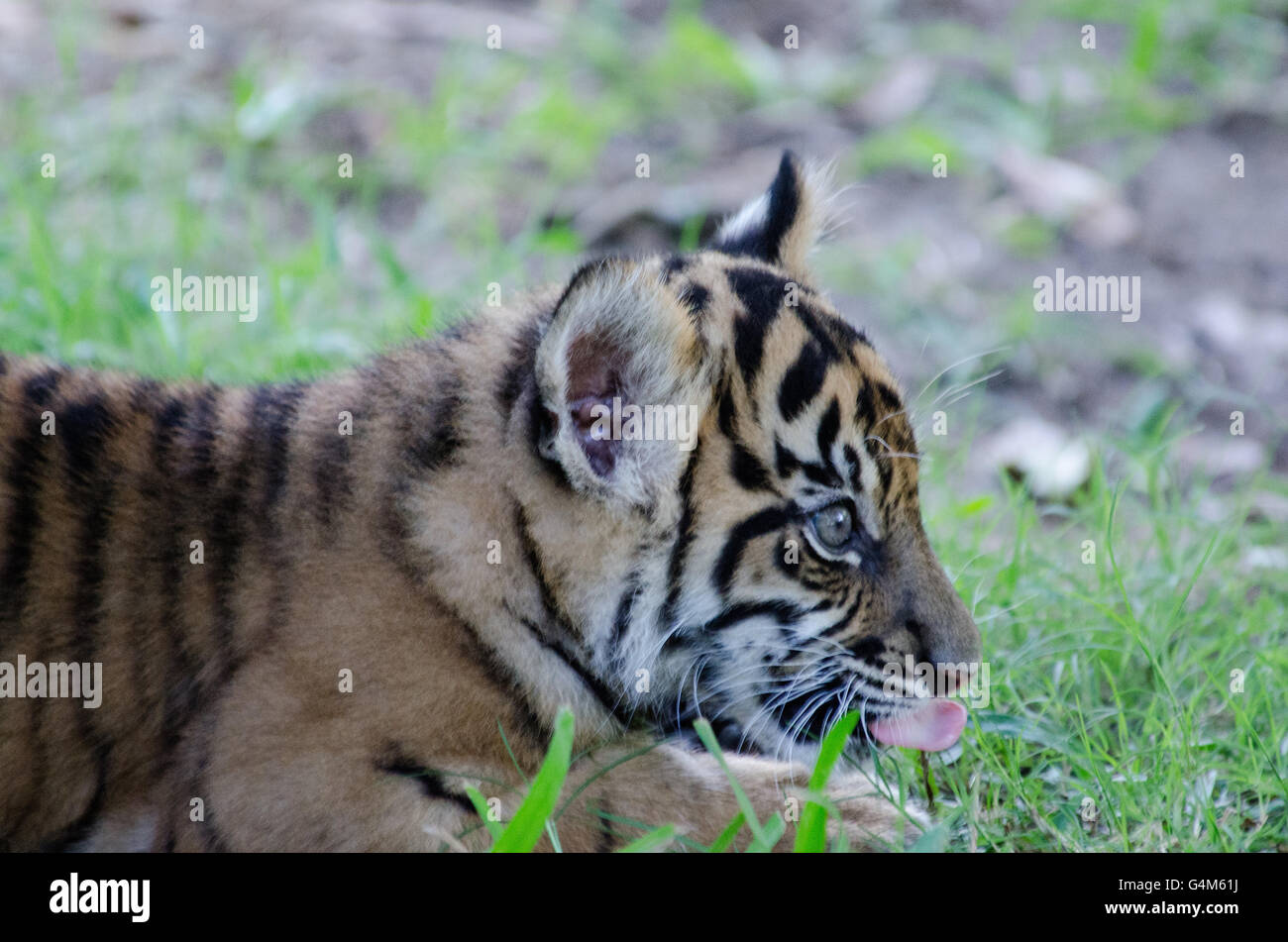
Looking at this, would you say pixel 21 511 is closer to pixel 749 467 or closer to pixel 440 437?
pixel 440 437

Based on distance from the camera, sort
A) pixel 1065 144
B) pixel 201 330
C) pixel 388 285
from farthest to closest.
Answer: pixel 1065 144 < pixel 388 285 < pixel 201 330

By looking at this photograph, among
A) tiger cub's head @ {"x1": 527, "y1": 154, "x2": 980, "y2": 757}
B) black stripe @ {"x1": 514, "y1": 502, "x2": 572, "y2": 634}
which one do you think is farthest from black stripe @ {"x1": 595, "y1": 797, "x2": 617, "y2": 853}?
black stripe @ {"x1": 514, "y1": 502, "x2": 572, "y2": 634}

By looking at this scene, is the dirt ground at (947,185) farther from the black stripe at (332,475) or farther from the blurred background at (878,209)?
the black stripe at (332,475)

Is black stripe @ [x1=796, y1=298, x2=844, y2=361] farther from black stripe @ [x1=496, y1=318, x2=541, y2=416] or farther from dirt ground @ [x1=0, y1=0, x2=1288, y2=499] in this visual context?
dirt ground @ [x1=0, y1=0, x2=1288, y2=499]

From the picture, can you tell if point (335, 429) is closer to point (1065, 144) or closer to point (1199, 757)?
point (1199, 757)

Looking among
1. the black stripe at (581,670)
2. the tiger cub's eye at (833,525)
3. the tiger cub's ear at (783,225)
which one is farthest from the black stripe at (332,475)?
the tiger cub's ear at (783,225)

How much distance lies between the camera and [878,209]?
25.7ft

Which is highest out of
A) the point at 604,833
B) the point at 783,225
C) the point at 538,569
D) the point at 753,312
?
the point at 783,225

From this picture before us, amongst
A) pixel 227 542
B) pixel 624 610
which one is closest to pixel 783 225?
pixel 624 610

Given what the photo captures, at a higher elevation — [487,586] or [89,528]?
[89,528]

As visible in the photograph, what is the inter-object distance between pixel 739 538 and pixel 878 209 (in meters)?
4.77

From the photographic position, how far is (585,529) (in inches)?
131

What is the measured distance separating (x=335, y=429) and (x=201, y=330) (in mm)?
2451
